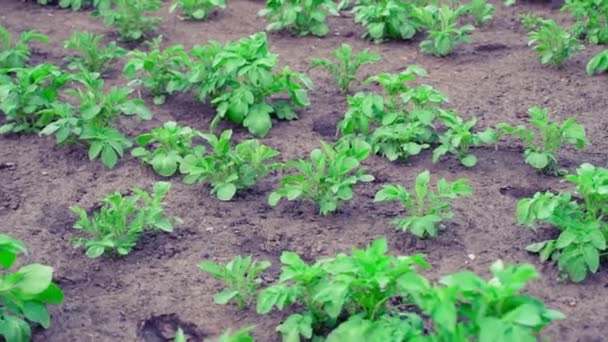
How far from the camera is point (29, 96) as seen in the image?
5.32 meters

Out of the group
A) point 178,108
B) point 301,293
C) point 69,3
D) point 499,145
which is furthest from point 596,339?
point 69,3

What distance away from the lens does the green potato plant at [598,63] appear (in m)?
→ 5.97

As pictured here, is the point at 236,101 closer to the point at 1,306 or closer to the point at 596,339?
the point at 1,306

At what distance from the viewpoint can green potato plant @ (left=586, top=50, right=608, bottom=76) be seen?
597 cm

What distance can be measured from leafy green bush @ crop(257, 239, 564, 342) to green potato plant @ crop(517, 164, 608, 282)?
0.58 metres

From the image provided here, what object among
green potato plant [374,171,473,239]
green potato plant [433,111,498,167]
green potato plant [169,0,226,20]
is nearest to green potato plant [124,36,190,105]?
green potato plant [169,0,226,20]

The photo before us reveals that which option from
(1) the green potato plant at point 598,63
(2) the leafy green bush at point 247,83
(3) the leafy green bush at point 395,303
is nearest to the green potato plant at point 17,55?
(2) the leafy green bush at point 247,83

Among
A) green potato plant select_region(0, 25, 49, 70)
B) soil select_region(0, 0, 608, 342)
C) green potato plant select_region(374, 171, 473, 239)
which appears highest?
green potato plant select_region(374, 171, 473, 239)

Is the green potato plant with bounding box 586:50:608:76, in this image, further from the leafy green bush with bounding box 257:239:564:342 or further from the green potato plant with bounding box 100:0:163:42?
the green potato plant with bounding box 100:0:163:42

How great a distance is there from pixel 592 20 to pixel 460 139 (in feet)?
7.14

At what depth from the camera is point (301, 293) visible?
3.66 meters


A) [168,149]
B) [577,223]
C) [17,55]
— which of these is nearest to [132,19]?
[17,55]

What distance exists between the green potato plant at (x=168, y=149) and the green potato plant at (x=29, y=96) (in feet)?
2.08

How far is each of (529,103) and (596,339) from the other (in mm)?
2396
